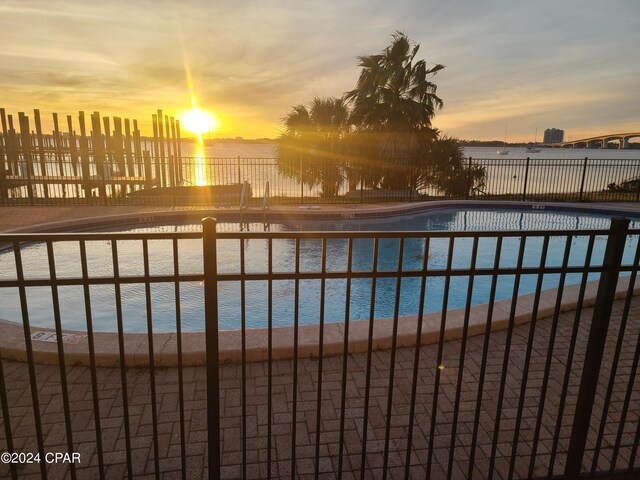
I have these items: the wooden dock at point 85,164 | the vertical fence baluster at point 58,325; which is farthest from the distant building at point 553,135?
the vertical fence baluster at point 58,325

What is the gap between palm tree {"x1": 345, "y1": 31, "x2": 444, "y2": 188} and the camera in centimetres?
1722

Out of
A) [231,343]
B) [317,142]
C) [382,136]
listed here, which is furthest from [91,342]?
[317,142]

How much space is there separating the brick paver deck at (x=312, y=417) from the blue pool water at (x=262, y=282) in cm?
181

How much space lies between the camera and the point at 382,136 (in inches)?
698

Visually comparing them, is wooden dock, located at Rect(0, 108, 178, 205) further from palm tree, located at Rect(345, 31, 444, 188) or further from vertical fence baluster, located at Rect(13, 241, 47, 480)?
vertical fence baluster, located at Rect(13, 241, 47, 480)

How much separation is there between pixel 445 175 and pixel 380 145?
360 cm

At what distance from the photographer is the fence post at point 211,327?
1786 millimetres

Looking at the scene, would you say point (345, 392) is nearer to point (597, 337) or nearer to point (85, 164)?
point (597, 337)

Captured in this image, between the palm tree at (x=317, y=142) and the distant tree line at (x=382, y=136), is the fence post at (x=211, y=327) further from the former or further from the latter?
the palm tree at (x=317, y=142)

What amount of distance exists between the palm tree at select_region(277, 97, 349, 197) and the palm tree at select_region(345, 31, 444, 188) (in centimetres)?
132

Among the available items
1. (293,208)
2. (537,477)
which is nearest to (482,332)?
(537,477)

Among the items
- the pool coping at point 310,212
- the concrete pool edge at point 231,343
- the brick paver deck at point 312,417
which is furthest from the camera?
the pool coping at point 310,212

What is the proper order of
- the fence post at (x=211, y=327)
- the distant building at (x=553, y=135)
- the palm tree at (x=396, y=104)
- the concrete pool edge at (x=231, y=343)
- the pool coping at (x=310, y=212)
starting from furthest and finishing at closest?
the distant building at (x=553, y=135) < the palm tree at (x=396, y=104) < the pool coping at (x=310, y=212) < the concrete pool edge at (x=231, y=343) < the fence post at (x=211, y=327)

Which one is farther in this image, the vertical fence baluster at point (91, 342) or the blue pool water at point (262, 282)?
the blue pool water at point (262, 282)
